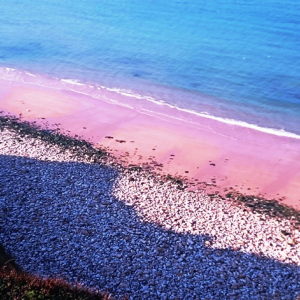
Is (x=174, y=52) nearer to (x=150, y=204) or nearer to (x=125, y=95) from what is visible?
(x=125, y=95)

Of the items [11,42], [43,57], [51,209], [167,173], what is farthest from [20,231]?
[11,42]

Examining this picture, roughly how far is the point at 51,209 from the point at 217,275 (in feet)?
16.8

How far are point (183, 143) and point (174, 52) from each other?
1599cm

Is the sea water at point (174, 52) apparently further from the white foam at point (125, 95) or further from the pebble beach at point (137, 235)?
the pebble beach at point (137, 235)

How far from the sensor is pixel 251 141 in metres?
20.7

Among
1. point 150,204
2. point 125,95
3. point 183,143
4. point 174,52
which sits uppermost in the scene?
point 174,52

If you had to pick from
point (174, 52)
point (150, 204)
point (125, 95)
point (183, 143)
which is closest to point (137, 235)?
point (150, 204)

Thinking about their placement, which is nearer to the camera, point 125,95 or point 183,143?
point 183,143

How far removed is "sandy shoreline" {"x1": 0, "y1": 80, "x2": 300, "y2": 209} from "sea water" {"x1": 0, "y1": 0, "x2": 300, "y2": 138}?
158 cm

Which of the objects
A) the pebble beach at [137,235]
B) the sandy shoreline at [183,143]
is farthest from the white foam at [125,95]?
the pebble beach at [137,235]

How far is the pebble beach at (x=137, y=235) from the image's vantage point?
36.5 ft

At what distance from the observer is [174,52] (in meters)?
34.5

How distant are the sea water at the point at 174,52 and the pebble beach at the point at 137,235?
874 cm

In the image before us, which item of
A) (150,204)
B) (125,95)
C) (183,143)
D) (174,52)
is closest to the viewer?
(150,204)
